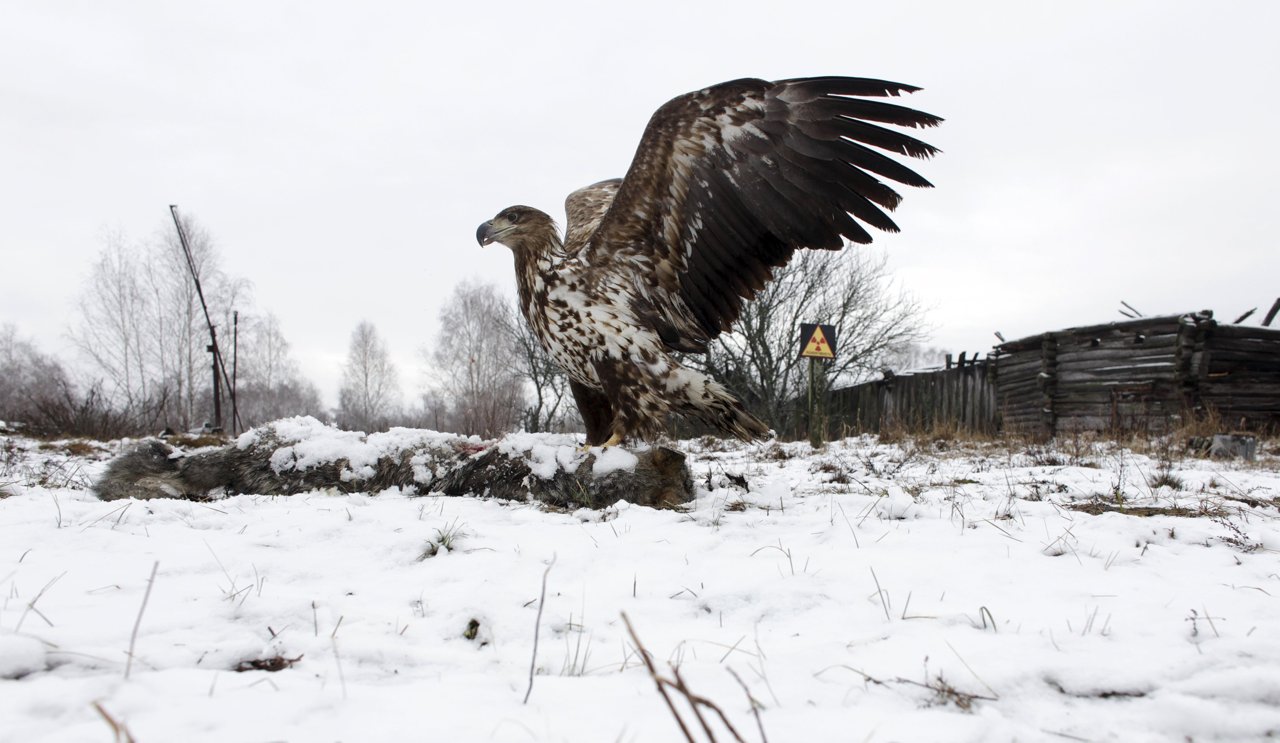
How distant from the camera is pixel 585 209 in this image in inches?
204

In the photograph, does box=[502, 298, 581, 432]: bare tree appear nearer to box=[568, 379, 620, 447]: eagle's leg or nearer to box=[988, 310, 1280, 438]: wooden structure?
box=[988, 310, 1280, 438]: wooden structure

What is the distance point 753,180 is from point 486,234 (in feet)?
5.61

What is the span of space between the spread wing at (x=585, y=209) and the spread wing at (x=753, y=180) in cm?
93

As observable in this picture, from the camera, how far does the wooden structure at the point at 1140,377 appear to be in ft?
36.9

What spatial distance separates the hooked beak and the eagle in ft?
0.04

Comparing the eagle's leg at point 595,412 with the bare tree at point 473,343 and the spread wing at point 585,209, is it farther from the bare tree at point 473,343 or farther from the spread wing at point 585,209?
the bare tree at point 473,343

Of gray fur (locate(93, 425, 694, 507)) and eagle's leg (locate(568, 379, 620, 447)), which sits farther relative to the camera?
eagle's leg (locate(568, 379, 620, 447))

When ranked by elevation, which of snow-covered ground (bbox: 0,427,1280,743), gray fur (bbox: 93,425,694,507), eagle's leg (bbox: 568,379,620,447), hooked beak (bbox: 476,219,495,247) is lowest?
snow-covered ground (bbox: 0,427,1280,743)

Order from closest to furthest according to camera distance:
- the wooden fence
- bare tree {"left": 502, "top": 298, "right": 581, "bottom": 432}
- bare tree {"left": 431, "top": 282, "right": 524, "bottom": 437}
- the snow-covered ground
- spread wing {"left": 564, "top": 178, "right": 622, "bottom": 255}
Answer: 1. the snow-covered ground
2. spread wing {"left": 564, "top": 178, "right": 622, "bottom": 255}
3. the wooden fence
4. bare tree {"left": 502, "top": 298, "right": 581, "bottom": 432}
5. bare tree {"left": 431, "top": 282, "right": 524, "bottom": 437}

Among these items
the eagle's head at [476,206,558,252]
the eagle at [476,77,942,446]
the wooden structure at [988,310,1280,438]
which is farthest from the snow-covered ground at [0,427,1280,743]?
the wooden structure at [988,310,1280,438]

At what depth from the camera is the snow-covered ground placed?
110 centimetres

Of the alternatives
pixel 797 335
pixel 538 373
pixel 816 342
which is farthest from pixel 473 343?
pixel 816 342

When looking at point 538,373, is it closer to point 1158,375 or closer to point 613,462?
point 1158,375

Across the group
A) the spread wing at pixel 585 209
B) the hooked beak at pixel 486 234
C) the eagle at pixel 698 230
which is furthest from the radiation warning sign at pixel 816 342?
the hooked beak at pixel 486 234
